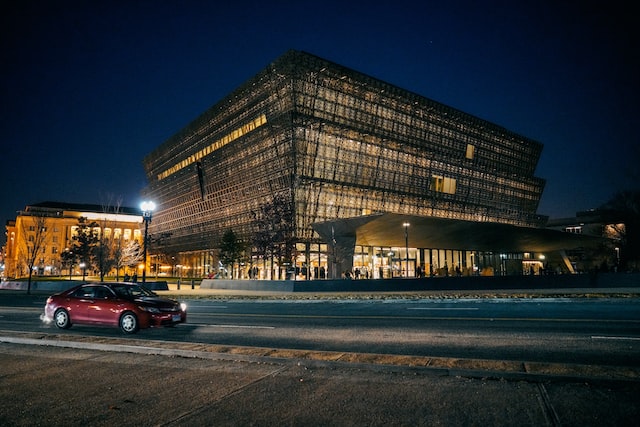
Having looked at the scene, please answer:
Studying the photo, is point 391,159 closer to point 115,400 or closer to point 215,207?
point 215,207

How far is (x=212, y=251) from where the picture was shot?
7288cm

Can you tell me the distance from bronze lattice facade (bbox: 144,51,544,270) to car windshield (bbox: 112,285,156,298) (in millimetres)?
40486

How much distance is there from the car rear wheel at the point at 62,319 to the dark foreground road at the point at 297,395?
6.19 m

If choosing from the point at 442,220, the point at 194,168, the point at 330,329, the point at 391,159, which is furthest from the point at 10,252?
the point at 330,329

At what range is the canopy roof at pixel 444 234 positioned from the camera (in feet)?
124

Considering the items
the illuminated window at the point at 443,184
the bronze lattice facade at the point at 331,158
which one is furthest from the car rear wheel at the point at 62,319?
the illuminated window at the point at 443,184

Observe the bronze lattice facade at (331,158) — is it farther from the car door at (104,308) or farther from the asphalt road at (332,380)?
the asphalt road at (332,380)

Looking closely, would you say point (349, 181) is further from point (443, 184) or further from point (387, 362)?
point (387, 362)

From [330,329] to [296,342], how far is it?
2.32 m

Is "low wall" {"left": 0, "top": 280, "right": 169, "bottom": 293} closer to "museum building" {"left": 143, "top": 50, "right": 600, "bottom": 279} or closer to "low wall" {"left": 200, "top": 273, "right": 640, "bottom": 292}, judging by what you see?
"museum building" {"left": 143, "top": 50, "right": 600, "bottom": 279}

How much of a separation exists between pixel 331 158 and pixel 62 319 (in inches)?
1849

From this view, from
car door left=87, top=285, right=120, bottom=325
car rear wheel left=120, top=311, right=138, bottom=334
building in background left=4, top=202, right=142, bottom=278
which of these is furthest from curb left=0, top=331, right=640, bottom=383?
building in background left=4, top=202, right=142, bottom=278

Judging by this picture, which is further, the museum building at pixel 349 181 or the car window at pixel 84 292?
the museum building at pixel 349 181

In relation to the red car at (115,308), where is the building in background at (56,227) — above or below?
above
